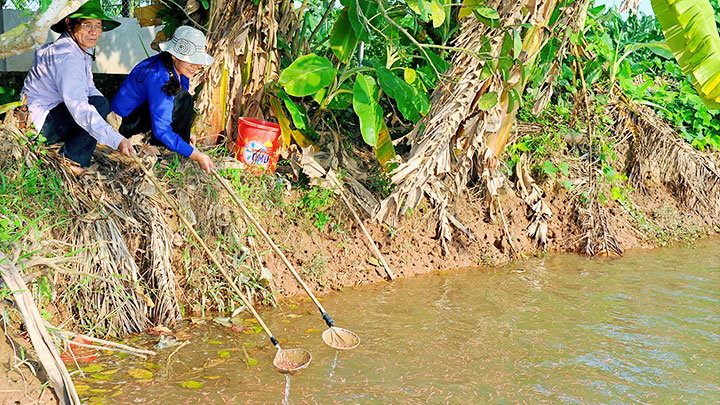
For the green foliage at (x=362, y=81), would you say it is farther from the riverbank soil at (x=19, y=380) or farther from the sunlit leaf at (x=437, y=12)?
the riverbank soil at (x=19, y=380)

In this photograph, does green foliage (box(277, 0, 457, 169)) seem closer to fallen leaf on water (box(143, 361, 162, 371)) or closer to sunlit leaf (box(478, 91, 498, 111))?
sunlit leaf (box(478, 91, 498, 111))

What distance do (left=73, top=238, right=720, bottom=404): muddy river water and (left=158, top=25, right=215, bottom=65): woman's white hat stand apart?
1.54 metres

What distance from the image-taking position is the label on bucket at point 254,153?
4488 millimetres

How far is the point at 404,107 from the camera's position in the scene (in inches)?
178

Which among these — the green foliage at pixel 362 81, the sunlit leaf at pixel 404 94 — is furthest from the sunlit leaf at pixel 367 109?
the sunlit leaf at pixel 404 94

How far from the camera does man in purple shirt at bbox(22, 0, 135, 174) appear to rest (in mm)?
3645

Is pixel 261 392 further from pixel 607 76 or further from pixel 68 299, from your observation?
pixel 607 76

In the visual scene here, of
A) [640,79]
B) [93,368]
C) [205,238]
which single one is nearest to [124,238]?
[205,238]

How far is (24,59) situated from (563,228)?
4.44 m

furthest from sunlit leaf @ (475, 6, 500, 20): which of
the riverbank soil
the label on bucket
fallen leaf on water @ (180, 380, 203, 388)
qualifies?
the riverbank soil

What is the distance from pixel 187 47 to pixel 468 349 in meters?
2.40

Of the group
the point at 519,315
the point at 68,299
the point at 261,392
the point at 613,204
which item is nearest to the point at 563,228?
the point at 613,204

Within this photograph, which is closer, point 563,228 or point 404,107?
point 404,107

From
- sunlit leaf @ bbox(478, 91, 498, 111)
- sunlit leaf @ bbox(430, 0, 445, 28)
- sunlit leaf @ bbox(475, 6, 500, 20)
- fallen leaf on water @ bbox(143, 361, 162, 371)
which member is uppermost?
sunlit leaf @ bbox(475, 6, 500, 20)
